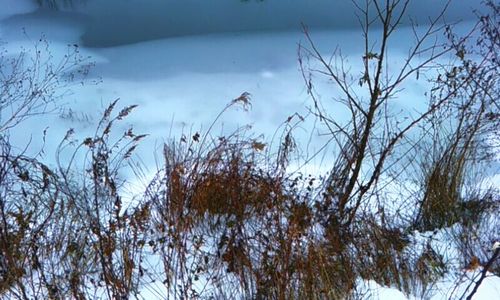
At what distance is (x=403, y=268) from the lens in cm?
291

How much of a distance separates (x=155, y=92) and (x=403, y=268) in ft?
13.1

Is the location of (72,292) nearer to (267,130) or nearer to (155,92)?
(267,130)

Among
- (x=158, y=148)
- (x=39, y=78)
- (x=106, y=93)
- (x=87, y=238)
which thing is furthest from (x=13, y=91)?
(x=87, y=238)

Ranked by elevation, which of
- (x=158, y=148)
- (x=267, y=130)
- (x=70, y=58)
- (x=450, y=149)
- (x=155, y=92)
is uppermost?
(x=70, y=58)

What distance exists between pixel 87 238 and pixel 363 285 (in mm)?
1283

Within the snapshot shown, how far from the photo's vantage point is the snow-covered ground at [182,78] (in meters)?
5.62

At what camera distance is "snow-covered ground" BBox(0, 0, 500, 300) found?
5625 millimetres

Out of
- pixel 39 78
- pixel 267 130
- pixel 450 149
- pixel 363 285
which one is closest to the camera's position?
pixel 363 285

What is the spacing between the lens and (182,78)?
6.65 meters

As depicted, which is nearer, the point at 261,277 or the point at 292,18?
the point at 261,277

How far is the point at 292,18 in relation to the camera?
802 centimetres

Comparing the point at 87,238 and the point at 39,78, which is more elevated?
the point at 39,78

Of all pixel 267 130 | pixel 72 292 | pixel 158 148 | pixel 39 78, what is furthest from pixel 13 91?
pixel 72 292

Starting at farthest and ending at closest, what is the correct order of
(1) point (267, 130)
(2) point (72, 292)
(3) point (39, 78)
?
(3) point (39, 78) < (1) point (267, 130) < (2) point (72, 292)
